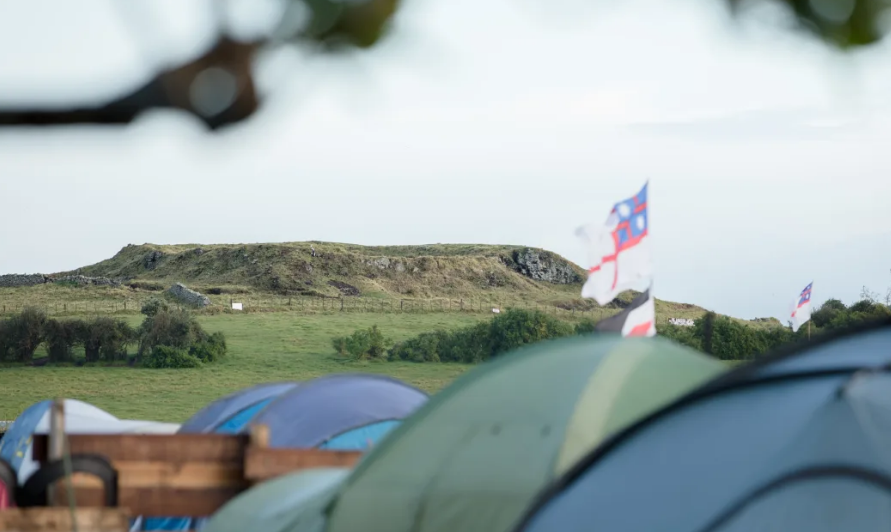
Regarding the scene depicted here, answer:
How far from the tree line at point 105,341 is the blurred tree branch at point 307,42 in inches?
2179

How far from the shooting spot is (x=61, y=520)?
4.44 meters

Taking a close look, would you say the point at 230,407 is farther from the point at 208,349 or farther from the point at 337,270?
the point at 337,270

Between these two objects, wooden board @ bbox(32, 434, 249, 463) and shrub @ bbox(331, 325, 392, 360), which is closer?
wooden board @ bbox(32, 434, 249, 463)

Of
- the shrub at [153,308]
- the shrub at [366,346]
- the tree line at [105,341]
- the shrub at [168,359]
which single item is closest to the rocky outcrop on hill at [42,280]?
the shrub at [153,308]

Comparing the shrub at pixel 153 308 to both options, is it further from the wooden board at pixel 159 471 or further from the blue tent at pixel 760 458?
the blue tent at pixel 760 458

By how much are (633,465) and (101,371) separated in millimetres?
53975

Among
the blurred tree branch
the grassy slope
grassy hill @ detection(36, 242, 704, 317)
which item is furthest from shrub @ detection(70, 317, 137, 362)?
the blurred tree branch

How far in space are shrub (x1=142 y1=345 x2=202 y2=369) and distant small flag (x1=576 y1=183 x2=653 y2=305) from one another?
4477 centimetres

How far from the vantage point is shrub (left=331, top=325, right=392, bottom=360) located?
57531mm

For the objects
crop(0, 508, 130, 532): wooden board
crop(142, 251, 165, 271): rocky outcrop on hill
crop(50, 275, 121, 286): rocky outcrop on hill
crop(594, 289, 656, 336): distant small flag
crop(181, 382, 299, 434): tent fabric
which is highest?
crop(142, 251, 165, 271): rocky outcrop on hill

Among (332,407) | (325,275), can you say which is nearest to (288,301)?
(325,275)

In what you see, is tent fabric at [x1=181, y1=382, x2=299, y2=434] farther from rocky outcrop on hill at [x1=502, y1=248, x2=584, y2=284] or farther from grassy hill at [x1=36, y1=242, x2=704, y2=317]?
rocky outcrop on hill at [x1=502, y1=248, x2=584, y2=284]

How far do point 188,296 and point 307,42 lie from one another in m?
81.1

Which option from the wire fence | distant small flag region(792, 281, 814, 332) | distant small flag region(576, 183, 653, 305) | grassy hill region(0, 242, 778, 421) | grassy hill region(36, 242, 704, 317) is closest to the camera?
distant small flag region(576, 183, 653, 305)
